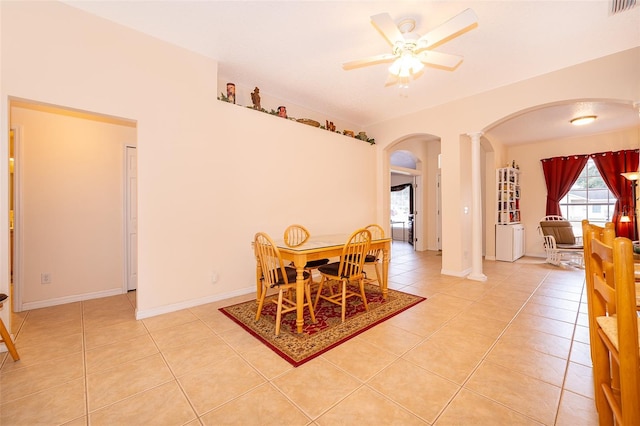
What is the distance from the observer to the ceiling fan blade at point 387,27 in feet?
6.44

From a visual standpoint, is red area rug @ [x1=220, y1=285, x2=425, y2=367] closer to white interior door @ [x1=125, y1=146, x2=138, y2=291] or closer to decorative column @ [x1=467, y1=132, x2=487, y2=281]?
decorative column @ [x1=467, y1=132, x2=487, y2=281]

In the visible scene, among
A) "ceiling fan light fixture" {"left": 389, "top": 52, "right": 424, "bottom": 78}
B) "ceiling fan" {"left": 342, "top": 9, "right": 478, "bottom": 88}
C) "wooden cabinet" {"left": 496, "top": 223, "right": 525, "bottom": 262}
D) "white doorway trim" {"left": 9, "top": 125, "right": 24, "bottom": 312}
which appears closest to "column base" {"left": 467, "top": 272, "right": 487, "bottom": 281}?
"wooden cabinet" {"left": 496, "top": 223, "right": 525, "bottom": 262}

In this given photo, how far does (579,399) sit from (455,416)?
79 centimetres

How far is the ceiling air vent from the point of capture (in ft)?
7.26

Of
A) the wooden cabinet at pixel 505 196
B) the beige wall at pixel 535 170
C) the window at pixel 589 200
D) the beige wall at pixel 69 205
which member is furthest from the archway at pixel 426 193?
the beige wall at pixel 69 205

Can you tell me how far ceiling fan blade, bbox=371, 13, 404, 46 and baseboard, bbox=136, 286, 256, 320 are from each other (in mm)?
3201

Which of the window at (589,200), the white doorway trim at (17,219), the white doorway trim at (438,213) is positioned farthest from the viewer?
the white doorway trim at (438,213)

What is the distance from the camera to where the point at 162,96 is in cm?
277

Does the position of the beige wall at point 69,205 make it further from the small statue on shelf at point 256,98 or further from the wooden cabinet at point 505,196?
the wooden cabinet at point 505,196

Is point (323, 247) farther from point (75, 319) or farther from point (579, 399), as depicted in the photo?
point (75, 319)

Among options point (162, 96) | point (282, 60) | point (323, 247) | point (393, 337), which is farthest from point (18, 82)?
point (393, 337)

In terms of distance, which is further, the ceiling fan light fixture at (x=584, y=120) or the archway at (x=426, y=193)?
the archway at (x=426, y=193)

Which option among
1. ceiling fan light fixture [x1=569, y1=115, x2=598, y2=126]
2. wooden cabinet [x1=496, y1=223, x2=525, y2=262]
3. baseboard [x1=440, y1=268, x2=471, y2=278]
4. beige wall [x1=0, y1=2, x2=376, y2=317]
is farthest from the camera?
wooden cabinet [x1=496, y1=223, x2=525, y2=262]

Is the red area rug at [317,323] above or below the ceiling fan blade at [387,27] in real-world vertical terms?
below
